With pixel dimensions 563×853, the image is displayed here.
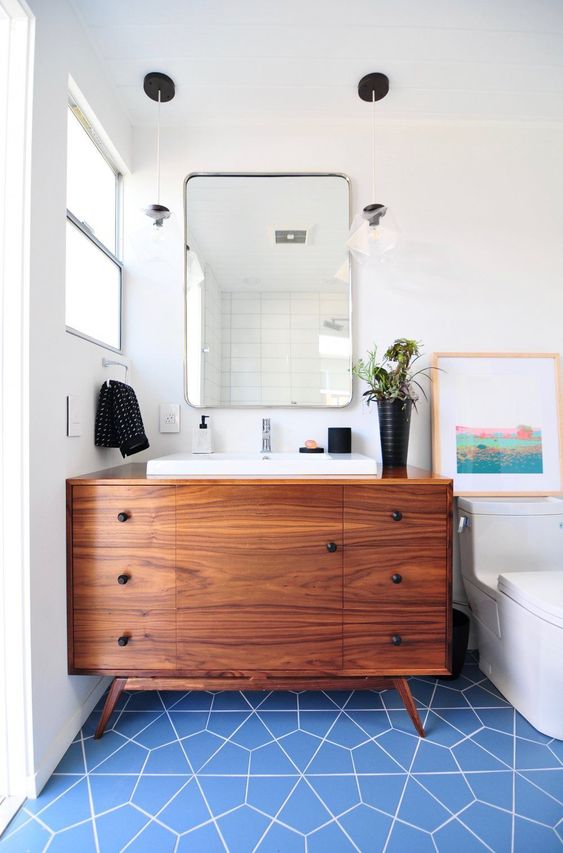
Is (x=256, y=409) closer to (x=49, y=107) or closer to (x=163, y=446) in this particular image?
(x=163, y=446)

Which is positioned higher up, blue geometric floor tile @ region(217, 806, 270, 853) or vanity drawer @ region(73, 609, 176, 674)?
vanity drawer @ region(73, 609, 176, 674)

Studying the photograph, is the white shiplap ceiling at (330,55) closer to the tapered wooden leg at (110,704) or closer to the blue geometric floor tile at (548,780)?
the tapered wooden leg at (110,704)

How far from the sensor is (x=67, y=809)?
1006 millimetres

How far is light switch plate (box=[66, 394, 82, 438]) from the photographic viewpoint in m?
1.22

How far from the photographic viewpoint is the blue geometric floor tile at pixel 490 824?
0.93m

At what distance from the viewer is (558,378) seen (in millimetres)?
1736

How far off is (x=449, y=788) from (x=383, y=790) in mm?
183

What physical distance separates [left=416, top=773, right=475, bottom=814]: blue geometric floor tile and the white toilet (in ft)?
1.29

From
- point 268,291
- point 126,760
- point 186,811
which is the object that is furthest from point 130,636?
point 268,291

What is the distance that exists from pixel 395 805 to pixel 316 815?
211 mm

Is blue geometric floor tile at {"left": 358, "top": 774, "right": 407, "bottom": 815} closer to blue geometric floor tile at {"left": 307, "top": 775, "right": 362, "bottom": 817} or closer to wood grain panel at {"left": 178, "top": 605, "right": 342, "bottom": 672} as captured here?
blue geometric floor tile at {"left": 307, "top": 775, "right": 362, "bottom": 817}

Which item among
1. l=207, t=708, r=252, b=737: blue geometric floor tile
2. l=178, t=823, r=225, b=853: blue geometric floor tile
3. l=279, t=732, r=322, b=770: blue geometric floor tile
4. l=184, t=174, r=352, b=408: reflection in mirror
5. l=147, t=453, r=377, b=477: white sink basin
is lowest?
l=178, t=823, r=225, b=853: blue geometric floor tile

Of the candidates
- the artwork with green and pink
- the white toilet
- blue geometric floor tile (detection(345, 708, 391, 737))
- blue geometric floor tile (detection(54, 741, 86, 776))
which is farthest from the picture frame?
blue geometric floor tile (detection(54, 741, 86, 776))

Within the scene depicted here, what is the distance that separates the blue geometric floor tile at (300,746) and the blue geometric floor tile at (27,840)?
25.2 inches
